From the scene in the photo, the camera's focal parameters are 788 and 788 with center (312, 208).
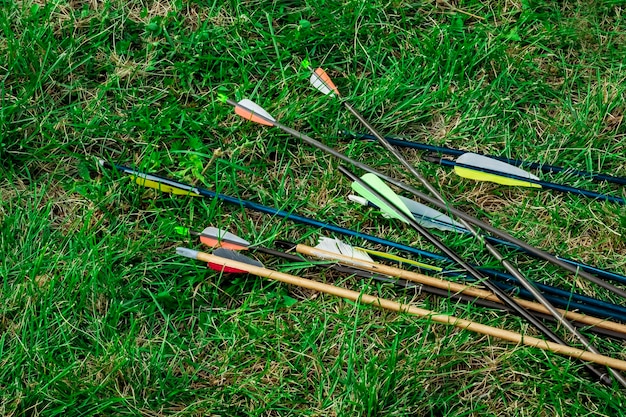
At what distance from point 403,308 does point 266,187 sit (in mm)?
759

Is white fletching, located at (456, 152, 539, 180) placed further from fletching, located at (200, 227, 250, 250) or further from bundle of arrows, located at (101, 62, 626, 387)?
fletching, located at (200, 227, 250, 250)

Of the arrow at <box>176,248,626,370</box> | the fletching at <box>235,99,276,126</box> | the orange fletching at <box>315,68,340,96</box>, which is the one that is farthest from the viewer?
the orange fletching at <box>315,68,340,96</box>

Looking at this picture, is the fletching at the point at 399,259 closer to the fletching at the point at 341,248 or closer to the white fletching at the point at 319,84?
the fletching at the point at 341,248

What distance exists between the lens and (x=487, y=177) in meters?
3.04

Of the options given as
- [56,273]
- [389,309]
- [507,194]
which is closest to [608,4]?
[507,194]

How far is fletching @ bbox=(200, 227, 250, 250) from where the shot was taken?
291cm

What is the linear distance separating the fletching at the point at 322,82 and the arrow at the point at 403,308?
0.85 metres

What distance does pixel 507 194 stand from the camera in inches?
122

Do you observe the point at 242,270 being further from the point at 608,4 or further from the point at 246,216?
the point at 608,4

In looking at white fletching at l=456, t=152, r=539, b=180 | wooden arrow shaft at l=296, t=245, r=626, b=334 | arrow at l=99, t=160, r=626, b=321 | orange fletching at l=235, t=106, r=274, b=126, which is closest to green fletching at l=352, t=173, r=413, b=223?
arrow at l=99, t=160, r=626, b=321

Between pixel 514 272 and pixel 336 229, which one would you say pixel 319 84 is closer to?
pixel 336 229

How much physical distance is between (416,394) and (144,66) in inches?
69.0

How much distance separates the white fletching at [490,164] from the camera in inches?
120

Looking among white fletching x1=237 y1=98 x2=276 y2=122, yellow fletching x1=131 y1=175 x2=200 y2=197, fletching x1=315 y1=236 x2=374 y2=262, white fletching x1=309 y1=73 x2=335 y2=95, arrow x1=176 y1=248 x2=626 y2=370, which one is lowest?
arrow x1=176 y1=248 x2=626 y2=370
